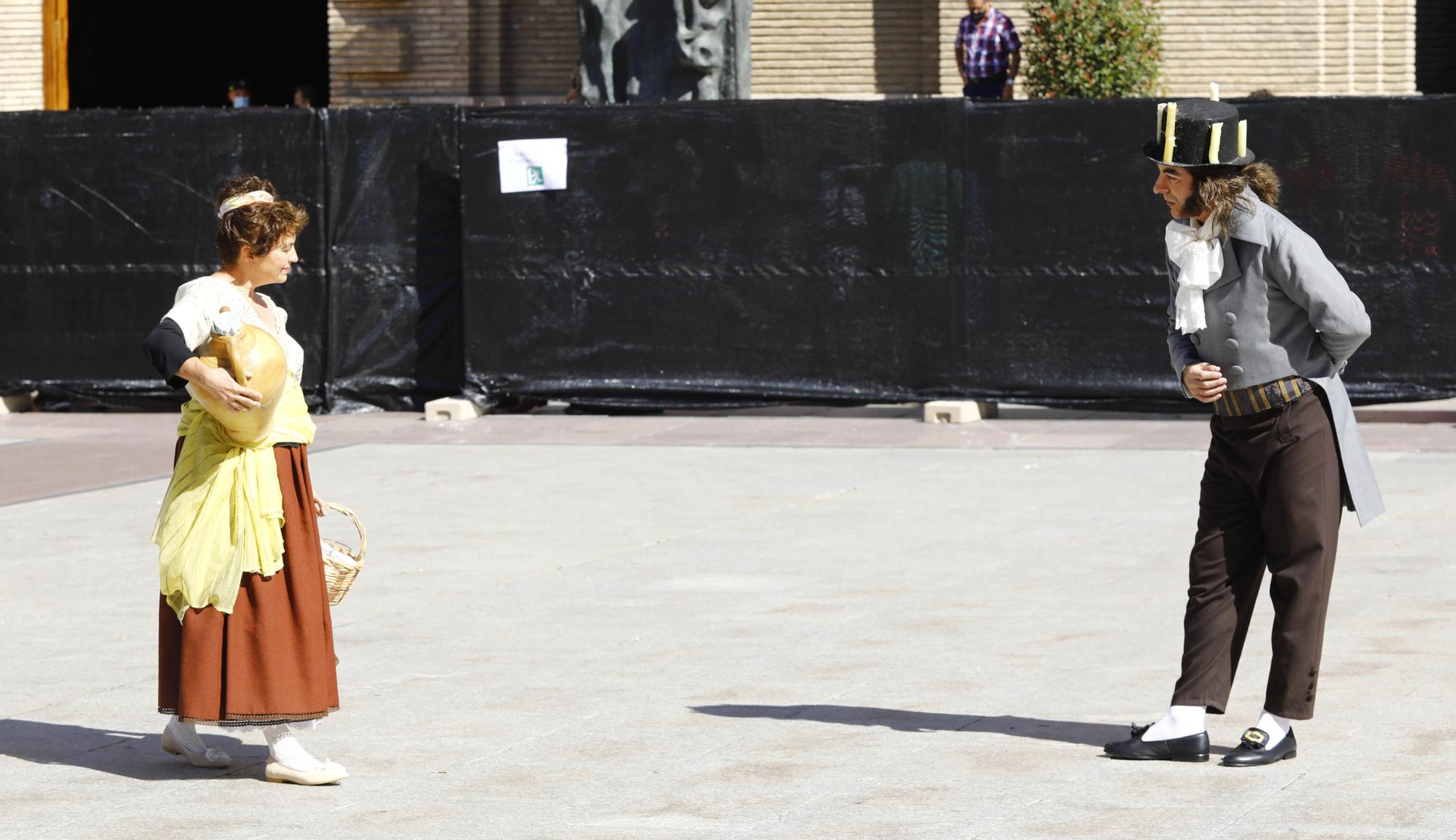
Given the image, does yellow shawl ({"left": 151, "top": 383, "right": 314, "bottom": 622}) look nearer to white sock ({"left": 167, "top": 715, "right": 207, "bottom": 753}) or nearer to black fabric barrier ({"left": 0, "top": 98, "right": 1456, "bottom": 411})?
white sock ({"left": 167, "top": 715, "right": 207, "bottom": 753})

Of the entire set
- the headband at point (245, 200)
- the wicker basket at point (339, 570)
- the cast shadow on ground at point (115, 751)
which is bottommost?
the cast shadow on ground at point (115, 751)

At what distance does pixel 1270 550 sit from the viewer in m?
6.27

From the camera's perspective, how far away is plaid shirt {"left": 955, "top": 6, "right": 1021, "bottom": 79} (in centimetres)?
1988

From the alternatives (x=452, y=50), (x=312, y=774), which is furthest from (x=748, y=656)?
(x=452, y=50)

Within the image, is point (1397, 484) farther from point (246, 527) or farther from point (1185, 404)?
point (246, 527)

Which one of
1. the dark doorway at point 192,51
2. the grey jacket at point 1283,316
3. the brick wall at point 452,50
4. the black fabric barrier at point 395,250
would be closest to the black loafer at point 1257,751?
the grey jacket at point 1283,316

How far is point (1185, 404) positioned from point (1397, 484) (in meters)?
3.10

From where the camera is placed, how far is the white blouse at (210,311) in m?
6.10

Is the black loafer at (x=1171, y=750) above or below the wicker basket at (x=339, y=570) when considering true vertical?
below

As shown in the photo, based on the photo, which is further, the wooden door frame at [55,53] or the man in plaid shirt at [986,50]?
the wooden door frame at [55,53]

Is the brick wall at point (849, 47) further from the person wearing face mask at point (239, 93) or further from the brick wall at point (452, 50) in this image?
the person wearing face mask at point (239, 93)

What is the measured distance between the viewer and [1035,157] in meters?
14.6

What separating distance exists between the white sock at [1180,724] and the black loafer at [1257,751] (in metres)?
0.11

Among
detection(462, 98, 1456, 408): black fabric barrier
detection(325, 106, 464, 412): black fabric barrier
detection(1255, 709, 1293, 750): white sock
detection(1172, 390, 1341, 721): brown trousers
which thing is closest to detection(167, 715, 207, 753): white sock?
detection(1172, 390, 1341, 721): brown trousers
